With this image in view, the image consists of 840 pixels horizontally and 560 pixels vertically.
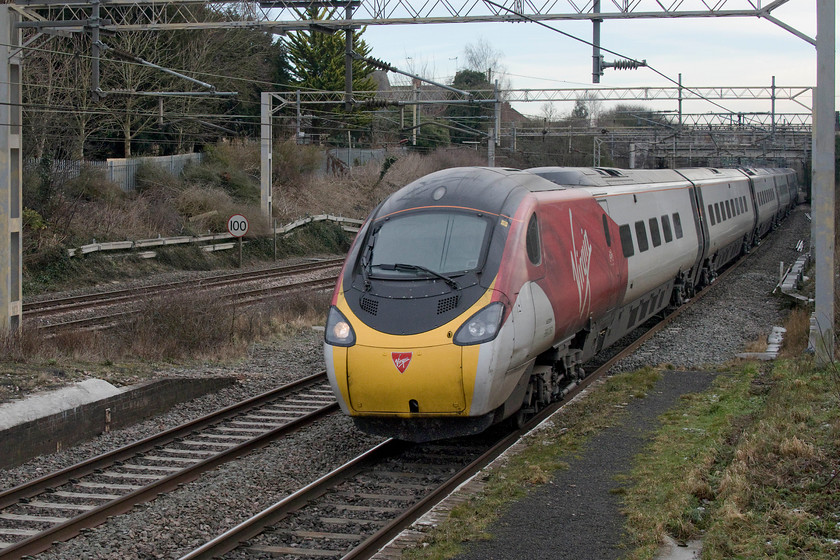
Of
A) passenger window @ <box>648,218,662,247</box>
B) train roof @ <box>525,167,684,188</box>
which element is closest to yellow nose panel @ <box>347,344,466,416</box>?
train roof @ <box>525,167,684,188</box>

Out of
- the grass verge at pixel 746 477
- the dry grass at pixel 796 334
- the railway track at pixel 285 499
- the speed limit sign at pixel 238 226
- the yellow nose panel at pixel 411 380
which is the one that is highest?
the speed limit sign at pixel 238 226

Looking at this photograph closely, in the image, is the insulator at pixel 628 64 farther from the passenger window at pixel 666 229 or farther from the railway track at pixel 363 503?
the railway track at pixel 363 503

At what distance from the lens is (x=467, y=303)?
866 centimetres

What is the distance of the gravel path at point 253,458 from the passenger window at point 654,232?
5.87 feet

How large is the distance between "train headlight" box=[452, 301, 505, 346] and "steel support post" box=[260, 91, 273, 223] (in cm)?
2775

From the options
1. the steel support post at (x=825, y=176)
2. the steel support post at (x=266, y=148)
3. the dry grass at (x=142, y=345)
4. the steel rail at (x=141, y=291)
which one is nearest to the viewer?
the dry grass at (x=142, y=345)

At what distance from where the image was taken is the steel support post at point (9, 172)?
48.0 ft

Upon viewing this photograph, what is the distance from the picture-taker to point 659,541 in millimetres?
6281

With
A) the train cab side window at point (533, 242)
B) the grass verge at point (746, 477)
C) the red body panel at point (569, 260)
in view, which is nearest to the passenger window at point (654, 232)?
the red body panel at point (569, 260)

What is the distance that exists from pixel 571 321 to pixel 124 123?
116 ft

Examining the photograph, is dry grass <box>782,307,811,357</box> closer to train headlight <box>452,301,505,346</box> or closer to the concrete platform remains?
train headlight <box>452,301,505,346</box>

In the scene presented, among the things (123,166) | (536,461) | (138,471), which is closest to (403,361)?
(536,461)

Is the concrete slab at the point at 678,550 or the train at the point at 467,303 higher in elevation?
the train at the point at 467,303

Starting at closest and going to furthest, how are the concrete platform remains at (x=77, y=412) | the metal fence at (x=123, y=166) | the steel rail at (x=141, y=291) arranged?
the concrete platform remains at (x=77, y=412), the steel rail at (x=141, y=291), the metal fence at (x=123, y=166)
